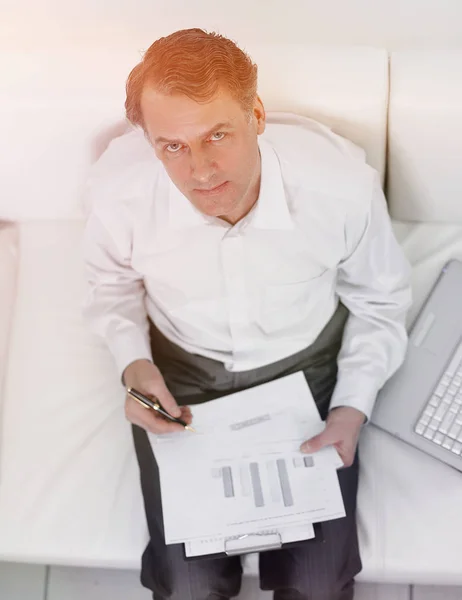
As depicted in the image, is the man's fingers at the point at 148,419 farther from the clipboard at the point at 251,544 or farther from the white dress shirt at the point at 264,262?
the clipboard at the point at 251,544

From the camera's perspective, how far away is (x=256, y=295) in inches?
49.6

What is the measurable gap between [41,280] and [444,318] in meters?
0.90

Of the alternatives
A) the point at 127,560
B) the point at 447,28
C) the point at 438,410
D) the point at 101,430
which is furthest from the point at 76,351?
the point at 447,28

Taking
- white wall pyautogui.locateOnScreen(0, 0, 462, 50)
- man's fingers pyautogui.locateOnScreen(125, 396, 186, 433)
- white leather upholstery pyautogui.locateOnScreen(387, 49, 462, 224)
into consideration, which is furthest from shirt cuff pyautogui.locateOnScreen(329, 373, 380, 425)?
white wall pyautogui.locateOnScreen(0, 0, 462, 50)

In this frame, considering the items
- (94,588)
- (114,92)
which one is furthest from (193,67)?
(94,588)

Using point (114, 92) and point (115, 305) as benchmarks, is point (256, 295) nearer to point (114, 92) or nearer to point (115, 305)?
point (115, 305)

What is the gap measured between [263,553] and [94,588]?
52 cm

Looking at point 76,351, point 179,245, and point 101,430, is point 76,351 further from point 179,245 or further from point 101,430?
point 179,245

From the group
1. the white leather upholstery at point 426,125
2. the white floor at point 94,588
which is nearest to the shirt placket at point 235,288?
the white leather upholstery at point 426,125

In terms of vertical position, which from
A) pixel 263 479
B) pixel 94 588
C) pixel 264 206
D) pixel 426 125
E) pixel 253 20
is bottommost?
pixel 94 588

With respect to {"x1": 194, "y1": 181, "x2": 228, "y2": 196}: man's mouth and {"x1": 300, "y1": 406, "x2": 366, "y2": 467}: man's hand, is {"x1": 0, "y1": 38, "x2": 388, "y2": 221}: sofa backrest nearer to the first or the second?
{"x1": 194, "y1": 181, "x2": 228, "y2": 196}: man's mouth

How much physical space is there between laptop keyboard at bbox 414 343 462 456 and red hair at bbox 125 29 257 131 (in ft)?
2.37

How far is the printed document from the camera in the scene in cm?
119

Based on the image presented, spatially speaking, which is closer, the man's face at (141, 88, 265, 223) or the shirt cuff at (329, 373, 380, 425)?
the man's face at (141, 88, 265, 223)
